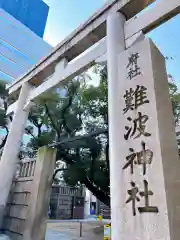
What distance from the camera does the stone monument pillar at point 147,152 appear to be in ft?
4.30

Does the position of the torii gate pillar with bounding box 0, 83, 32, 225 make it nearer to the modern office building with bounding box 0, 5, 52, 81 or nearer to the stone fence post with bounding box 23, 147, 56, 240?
the stone fence post with bounding box 23, 147, 56, 240

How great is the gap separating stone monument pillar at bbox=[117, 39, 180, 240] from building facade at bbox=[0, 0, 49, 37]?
29247 mm

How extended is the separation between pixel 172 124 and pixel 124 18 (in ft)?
6.07

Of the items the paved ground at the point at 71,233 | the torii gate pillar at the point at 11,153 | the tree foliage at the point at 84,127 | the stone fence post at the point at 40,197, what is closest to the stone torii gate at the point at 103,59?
the torii gate pillar at the point at 11,153

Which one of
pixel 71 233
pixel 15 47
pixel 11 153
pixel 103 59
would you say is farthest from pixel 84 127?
pixel 15 47

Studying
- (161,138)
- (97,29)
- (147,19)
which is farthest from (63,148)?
(161,138)

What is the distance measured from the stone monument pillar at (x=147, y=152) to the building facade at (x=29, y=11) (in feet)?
96.0

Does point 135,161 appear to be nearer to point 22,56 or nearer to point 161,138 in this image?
point 161,138

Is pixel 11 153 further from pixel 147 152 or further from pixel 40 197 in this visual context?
pixel 147 152

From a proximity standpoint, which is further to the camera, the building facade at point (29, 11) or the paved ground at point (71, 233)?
the building facade at point (29, 11)

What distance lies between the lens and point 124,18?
9.08 ft

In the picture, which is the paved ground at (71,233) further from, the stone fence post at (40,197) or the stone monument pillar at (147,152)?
the stone monument pillar at (147,152)

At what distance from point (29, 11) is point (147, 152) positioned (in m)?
31.6

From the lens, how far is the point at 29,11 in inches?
1089
